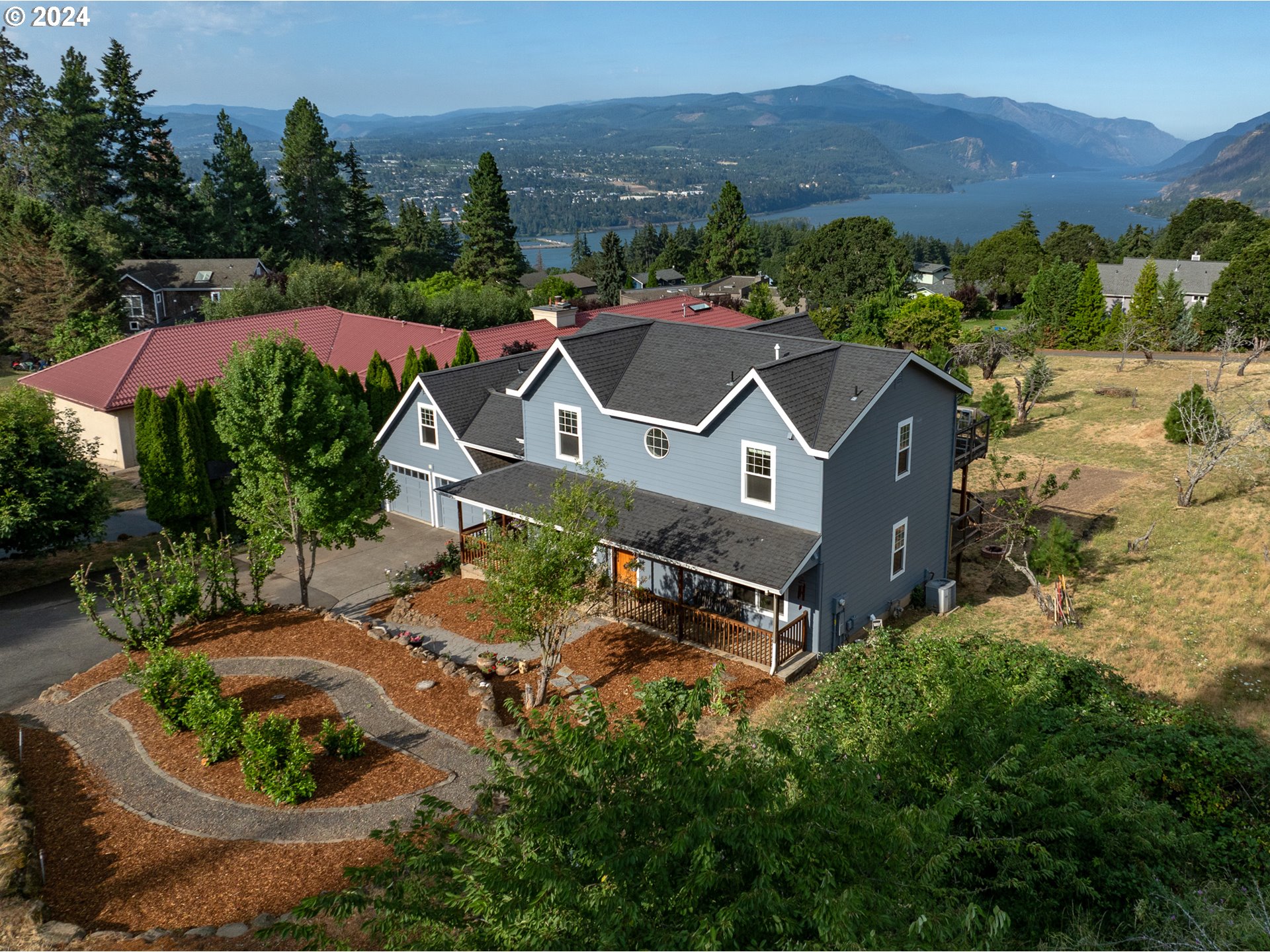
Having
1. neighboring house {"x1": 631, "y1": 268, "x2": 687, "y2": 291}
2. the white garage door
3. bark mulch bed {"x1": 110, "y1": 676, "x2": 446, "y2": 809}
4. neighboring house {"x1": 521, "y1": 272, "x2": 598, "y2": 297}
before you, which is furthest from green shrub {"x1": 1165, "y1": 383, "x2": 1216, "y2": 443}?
neighboring house {"x1": 521, "y1": 272, "x2": 598, "y2": 297}

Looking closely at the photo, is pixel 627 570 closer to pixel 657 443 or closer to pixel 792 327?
pixel 657 443

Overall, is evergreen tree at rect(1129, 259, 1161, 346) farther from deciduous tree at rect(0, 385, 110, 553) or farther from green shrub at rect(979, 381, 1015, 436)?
deciduous tree at rect(0, 385, 110, 553)

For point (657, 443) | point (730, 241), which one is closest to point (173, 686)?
point (657, 443)

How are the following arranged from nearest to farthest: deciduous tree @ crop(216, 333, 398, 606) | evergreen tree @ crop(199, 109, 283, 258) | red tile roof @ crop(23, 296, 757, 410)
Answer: deciduous tree @ crop(216, 333, 398, 606) < red tile roof @ crop(23, 296, 757, 410) < evergreen tree @ crop(199, 109, 283, 258)

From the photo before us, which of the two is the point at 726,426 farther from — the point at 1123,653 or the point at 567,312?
the point at 567,312

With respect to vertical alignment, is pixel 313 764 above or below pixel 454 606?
above

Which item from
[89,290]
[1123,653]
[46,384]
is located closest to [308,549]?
[46,384]
